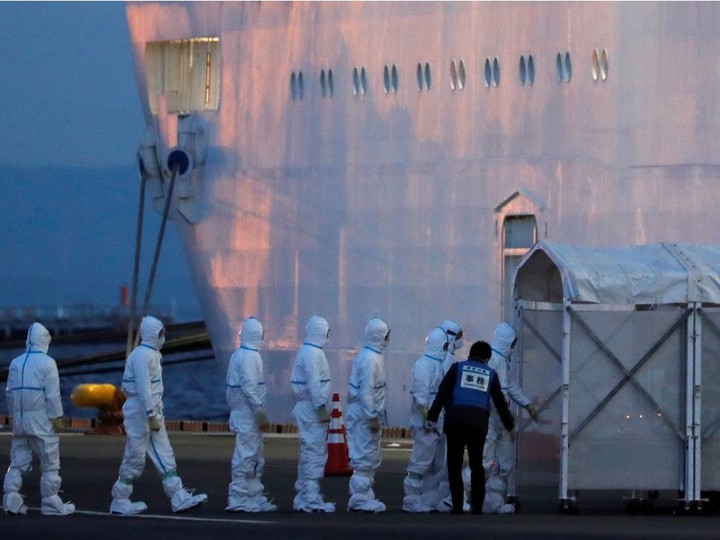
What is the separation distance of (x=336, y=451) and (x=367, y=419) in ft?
16.2

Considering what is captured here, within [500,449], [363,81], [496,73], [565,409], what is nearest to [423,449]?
[500,449]

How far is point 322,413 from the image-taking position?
16.7 metres

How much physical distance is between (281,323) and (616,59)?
6.98 m

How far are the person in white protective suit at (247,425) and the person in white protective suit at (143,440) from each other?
1.37 feet

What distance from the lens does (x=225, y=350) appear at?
31266mm

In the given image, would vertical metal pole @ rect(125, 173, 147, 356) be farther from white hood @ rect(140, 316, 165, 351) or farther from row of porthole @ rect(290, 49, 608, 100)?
white hood @ rect(140, 316, 165, 351)

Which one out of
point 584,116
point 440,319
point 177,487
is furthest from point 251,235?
point 177,487

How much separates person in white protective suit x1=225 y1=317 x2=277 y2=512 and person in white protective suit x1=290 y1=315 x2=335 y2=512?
33 centimetres

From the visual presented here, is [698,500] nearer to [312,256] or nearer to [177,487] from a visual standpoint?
[177,487]

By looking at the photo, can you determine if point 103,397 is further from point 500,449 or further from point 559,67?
point 500,449

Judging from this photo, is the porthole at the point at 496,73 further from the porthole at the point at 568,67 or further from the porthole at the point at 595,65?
the porthole at the point at 595,65

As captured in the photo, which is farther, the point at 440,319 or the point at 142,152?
the point at 142,152

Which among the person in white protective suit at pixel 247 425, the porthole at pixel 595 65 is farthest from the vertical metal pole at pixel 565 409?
the porthole at pixel 595 65

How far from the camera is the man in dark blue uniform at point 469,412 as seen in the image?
53.7 ft
